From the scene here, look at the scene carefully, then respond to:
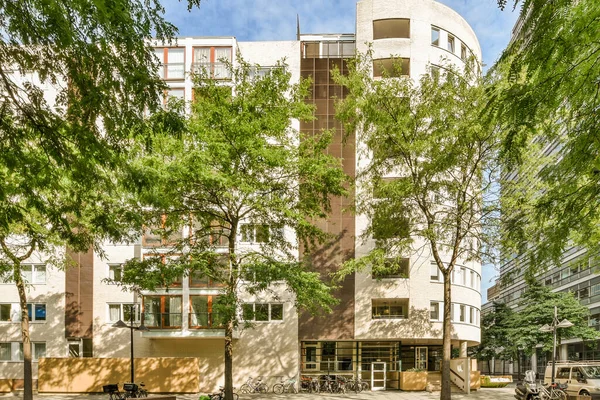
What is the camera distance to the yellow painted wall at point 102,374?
3319 cm

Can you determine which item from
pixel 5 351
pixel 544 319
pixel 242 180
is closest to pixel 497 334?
pixel 544 319

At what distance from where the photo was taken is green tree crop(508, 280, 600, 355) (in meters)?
58.9

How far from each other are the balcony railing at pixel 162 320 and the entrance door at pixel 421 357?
15824 mm

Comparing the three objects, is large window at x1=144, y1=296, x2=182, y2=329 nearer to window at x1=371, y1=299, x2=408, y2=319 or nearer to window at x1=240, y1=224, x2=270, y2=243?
window at x1=240, y1=224, x2=270, y2=243

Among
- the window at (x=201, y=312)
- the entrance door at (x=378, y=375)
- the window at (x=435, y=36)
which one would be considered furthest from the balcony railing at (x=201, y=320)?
the window at (x=435, y=36)

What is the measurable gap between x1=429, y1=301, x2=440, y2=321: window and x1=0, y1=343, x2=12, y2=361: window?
25.8 meters

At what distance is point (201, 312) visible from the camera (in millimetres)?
35969

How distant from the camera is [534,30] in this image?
23.4ft

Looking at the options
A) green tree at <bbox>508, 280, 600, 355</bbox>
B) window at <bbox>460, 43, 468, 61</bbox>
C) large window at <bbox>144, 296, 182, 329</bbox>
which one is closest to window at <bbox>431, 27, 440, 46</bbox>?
window at <bbox>460, 43, 468, 61</bbox>

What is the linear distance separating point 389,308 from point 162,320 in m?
13.7

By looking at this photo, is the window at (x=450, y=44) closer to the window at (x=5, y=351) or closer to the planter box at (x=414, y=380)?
the planter box at (x=414, y=380)

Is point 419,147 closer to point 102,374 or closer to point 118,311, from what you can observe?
point 102,374

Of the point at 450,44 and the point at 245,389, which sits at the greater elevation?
the point at 450,44

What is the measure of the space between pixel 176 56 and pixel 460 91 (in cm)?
A: 2102
